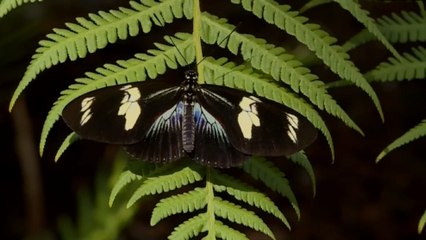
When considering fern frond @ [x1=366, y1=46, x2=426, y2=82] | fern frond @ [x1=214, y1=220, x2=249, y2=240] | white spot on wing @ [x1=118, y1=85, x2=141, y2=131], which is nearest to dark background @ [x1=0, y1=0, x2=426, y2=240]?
fern frond @ [x1=366, y1=46, x2=426, y2=82]

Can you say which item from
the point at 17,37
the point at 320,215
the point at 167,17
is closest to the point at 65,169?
the point at 17,37

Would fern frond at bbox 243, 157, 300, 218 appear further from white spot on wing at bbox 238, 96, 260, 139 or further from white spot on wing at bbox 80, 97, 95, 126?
white spot on wing at bbox 80, 97, 95, 126

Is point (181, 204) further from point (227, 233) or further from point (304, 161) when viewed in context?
point (304, 161)

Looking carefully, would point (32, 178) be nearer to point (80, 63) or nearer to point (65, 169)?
point (65, 169)

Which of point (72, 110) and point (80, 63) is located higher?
point (80, 63)

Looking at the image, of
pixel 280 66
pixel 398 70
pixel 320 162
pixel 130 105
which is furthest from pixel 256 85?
→ pixel 320 162

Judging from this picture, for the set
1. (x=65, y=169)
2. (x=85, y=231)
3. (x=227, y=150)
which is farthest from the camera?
(x=65, y=169)
